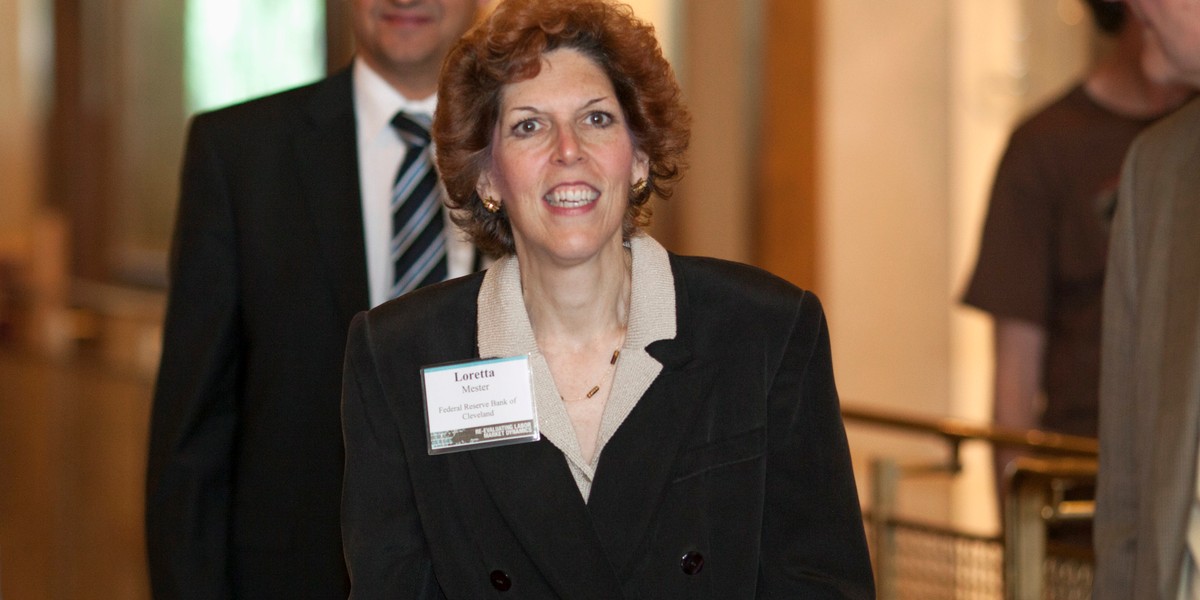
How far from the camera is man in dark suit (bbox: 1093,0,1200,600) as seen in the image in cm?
239

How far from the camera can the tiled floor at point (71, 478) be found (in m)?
6.84

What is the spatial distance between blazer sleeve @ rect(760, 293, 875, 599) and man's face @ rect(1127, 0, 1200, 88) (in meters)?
0.83

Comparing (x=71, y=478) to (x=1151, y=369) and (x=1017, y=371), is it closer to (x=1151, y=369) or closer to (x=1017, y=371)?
(x=1017, y=371)

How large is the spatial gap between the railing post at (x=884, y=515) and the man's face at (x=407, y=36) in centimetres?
175

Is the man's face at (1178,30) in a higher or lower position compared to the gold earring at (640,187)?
higher

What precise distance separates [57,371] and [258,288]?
5.47m

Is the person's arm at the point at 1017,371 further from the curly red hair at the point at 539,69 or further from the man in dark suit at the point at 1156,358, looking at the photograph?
the curly red hair at the point at 539,69

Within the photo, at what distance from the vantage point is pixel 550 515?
2.08m

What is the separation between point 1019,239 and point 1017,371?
35 centimetres

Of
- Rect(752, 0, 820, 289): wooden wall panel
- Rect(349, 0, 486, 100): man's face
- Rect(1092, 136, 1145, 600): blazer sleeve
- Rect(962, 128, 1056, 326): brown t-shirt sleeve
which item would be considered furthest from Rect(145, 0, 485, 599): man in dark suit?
Rect(752, 0, 820, 289): wooden wall panel

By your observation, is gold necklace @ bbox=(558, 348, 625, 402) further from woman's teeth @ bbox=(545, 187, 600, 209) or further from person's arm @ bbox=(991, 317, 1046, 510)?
person's arm @ bbox=(991, 317, 1046, 510)

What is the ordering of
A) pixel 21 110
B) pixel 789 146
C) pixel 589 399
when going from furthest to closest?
pixel 21 110 < pixel 789 146 < pixel 589 399

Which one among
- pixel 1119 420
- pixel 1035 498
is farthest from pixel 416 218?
pixel 1035 498

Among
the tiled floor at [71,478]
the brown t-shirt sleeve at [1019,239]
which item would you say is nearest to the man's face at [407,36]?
the brown t-shirt sleeve at [1019,239]
